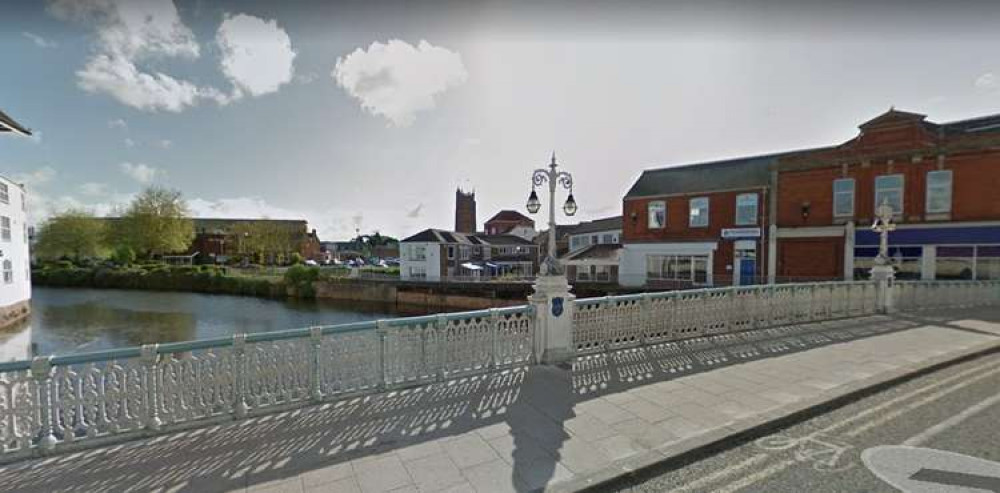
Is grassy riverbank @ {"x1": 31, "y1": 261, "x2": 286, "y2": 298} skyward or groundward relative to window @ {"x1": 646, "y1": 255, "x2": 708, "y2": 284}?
groundward

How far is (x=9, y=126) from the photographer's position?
13.7 metres

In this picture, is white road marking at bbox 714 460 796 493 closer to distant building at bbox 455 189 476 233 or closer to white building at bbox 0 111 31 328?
white building at bbox 0 111 31 328

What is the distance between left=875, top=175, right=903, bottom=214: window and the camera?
19.1 metres

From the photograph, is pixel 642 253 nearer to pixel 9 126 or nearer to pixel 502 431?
pixel 502 431

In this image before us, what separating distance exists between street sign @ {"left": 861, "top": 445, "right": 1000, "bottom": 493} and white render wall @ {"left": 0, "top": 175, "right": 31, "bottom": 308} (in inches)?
1386

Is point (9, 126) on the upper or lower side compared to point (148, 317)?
upper

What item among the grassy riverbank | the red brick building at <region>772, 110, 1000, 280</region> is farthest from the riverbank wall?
the red brick building at <region>772, 110, 1000, 280</region>

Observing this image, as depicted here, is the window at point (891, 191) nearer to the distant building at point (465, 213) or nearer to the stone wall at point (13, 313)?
the stone wall at point (13, 313)

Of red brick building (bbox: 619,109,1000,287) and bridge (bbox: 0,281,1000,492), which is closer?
bridge (bbox: 0,281,1000,492)

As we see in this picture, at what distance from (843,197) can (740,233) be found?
4.98 m

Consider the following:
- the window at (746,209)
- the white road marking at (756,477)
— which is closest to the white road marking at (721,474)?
the white road marking at (756,477)

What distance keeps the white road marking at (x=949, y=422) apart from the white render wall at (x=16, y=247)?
117 ft

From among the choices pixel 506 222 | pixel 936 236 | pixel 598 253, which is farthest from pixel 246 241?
pixel 936 236

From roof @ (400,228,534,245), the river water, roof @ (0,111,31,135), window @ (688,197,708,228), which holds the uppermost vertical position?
roof @ (0,111,31,135)
